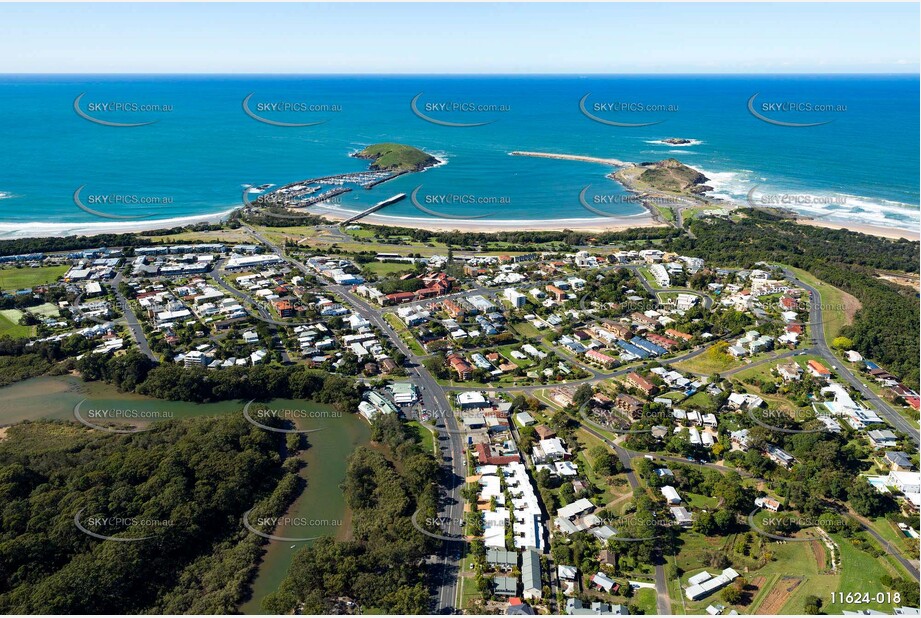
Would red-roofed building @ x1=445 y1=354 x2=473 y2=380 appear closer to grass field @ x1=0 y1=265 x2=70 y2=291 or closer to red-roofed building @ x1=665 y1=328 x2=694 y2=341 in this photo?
red-roofed building @ x1=665 y1=328 x2=694 y2=341

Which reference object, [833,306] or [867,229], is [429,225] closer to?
[833,306]

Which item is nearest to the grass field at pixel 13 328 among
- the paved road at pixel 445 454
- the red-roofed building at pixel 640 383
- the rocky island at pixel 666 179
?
the paved road at pixel 445 454

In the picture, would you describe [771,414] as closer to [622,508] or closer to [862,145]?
[622,508]

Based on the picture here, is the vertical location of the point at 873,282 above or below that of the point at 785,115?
below

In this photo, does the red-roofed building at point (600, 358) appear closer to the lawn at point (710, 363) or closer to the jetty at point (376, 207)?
the lawn at point (710, 363)

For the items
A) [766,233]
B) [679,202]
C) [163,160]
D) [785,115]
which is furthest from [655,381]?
[785,115]
